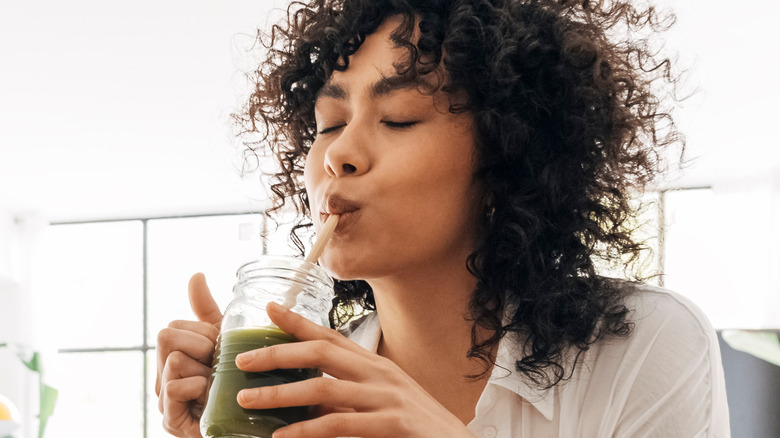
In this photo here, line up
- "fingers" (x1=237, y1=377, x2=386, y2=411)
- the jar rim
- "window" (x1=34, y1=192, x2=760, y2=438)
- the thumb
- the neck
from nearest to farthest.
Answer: "fingers" (x1=237, y1=377, x2=386, y2=411)
the jar rim
the thumb
the neck
"window" (x1=34, y1=192, x2=760, y2=438)

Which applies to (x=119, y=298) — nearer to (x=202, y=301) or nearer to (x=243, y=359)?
(x=202, y=301)

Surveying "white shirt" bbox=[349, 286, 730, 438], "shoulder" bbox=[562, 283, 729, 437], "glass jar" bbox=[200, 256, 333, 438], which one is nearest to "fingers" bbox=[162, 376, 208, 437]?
Answer: "glass jar" bbox=[200, 256, 333, 438]

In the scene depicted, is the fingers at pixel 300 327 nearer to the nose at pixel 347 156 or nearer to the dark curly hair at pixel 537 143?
the nose at pixel 347 156

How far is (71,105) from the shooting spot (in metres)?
5.74

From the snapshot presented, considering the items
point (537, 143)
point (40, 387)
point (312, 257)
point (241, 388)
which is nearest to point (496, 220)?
point (537, 143)

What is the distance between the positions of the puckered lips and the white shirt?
0.98 ft

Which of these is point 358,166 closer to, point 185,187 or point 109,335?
point 185,187

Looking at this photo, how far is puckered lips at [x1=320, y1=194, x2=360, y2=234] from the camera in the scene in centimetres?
93

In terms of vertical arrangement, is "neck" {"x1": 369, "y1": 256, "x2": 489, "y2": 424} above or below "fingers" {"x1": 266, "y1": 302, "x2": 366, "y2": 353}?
below

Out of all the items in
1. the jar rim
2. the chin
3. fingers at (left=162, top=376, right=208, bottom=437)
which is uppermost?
the jar rim

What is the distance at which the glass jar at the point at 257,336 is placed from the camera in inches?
27.8

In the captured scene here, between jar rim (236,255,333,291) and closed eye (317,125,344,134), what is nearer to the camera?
jar rim (236,255,333,291)

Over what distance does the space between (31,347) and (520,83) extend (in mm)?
8165

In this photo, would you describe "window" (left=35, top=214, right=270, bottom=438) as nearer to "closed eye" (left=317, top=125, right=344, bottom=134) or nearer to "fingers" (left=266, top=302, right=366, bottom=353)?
"closed eye" (left=317, top=125, right=344, bottom=134)
